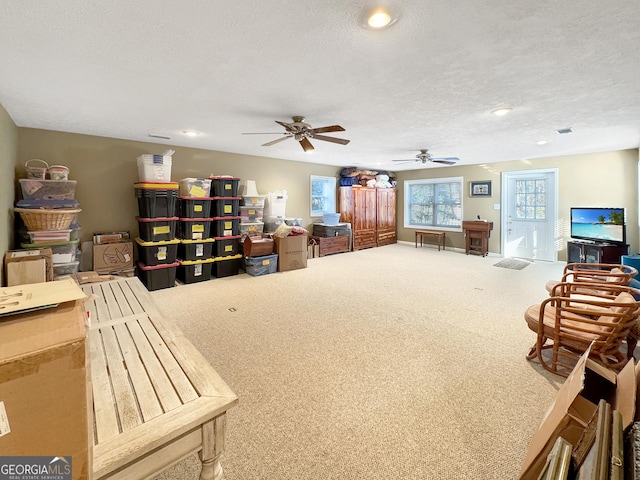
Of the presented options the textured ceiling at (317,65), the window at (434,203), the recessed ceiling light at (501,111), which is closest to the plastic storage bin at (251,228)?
the textured ceiling at (317,65)

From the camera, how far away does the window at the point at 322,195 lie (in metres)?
7.64

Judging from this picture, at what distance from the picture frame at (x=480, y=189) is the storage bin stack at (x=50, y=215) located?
7961 millimetres

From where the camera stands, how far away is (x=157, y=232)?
176 inches

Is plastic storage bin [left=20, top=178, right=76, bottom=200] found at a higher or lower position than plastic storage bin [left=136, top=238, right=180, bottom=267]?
higher

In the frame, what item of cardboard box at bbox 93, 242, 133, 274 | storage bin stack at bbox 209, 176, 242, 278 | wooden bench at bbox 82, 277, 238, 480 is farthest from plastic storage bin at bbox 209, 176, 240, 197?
wooden bench at bbox 82, 277, 238, 480

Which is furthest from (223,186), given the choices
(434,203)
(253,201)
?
(434,203)

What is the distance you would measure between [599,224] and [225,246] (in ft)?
21.9

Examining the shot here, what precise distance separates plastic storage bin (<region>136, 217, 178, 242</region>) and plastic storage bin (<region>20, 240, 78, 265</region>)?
86 centimetres

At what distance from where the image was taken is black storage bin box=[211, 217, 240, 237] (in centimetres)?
512

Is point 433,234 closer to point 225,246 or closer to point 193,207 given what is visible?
point 225,246

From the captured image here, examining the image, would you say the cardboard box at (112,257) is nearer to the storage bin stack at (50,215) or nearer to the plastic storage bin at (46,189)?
the storage bin stack at (50,215)

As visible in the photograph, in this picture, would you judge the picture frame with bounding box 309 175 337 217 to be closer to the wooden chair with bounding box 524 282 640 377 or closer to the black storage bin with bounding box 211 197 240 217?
the black storage bin with bounding box 211 197 240 217

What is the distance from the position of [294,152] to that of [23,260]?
A: 4305mm

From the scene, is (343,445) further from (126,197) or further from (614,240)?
(614,240)
